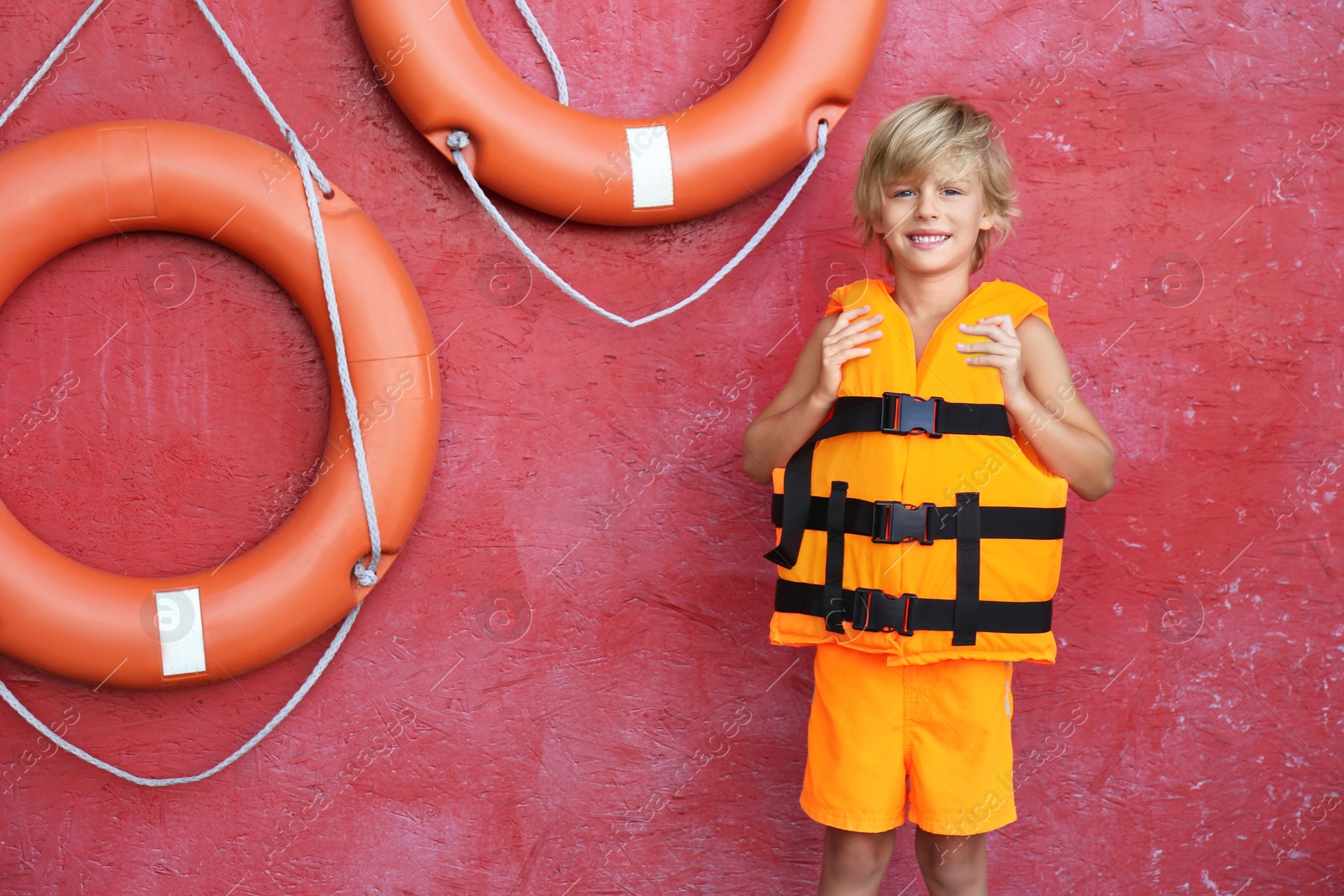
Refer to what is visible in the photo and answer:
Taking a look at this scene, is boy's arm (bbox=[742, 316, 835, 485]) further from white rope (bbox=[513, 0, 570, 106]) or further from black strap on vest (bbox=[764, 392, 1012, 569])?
white rope (bbox=[513, 0, 570, 106])

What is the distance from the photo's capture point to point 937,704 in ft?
4.26

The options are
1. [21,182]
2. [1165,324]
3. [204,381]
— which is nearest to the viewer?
[21,182]

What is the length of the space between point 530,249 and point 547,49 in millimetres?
292

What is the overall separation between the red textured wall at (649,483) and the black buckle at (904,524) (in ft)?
1.40

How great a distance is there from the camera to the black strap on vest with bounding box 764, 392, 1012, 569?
1.29 meters

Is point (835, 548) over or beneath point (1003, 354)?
beneath

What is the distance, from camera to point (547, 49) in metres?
1.61

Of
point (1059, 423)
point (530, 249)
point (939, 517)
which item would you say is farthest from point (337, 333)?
point (1059, 423)

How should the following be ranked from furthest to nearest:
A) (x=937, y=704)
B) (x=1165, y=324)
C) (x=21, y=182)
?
(x=1165, y=324) → (x=21, y=182) → (x=937, y=704)

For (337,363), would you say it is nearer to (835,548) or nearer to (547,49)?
(547,49)

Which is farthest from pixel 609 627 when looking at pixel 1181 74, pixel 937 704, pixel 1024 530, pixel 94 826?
pixel 1181 74

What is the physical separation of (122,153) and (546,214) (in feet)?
1.87

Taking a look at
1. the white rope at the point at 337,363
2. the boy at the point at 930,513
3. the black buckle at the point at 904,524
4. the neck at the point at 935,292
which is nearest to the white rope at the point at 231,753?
the white rope at the point at 337,363

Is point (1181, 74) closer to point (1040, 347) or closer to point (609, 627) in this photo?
point (1040, 347)
